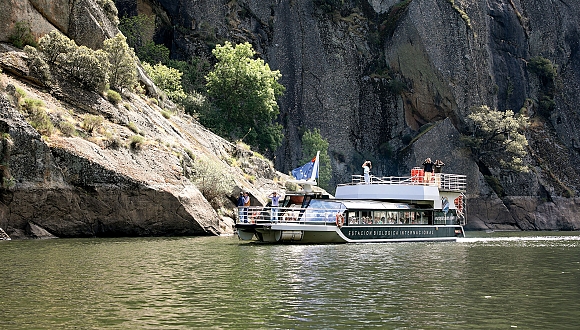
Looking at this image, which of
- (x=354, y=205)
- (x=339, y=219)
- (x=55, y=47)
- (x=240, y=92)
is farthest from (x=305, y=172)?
(x=240, y=92)

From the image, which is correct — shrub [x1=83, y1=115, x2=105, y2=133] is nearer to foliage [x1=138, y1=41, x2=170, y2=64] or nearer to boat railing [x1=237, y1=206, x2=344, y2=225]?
boat railing [x1=237, y1=206, x2=344, y2=225]

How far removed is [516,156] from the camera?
356 ft

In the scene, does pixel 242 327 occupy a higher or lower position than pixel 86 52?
lower

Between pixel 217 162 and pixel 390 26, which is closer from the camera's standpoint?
pixel 217 162

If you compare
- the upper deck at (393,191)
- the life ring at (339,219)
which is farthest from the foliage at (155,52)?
the life ring at (339,219)

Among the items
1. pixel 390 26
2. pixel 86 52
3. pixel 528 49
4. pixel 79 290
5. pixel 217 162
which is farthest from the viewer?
pixel 528 49

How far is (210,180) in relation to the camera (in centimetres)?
5941

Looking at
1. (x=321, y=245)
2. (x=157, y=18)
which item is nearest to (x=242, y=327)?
(x=321, y=245)

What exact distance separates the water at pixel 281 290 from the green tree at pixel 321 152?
66.2 meters

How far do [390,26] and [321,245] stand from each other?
76378 mm

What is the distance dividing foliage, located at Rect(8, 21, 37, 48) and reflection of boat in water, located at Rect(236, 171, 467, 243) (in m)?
23.7

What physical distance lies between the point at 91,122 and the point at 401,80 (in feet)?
225

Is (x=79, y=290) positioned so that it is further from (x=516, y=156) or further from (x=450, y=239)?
(x=516, y=156)

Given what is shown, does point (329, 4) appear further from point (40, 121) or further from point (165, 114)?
point (40, 121)
